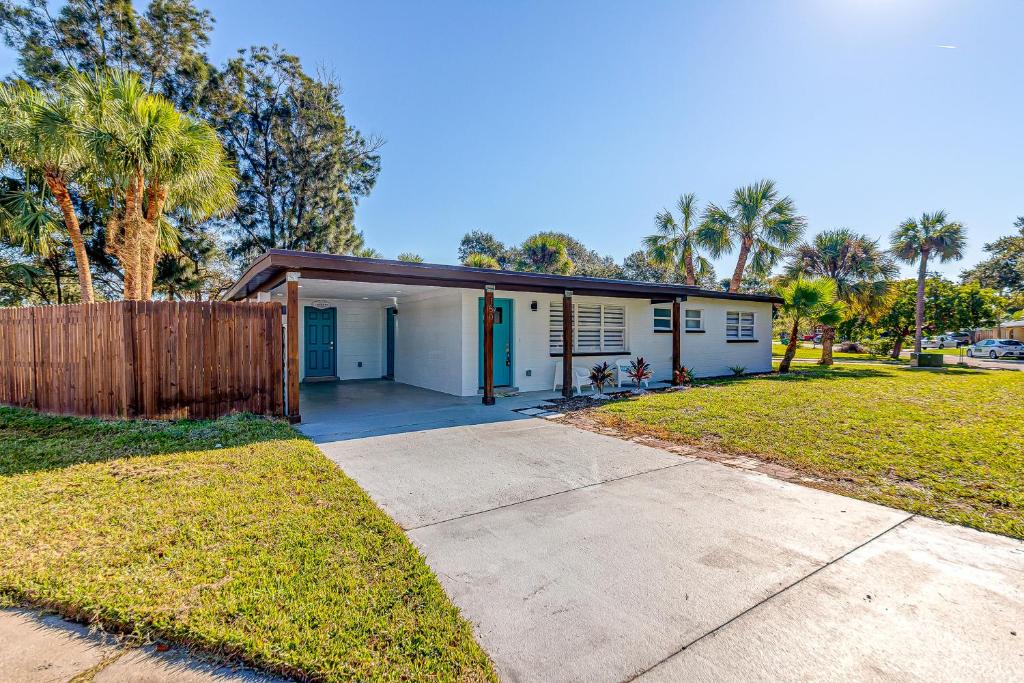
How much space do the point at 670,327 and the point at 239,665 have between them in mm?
13118

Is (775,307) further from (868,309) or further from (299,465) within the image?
(299,465)

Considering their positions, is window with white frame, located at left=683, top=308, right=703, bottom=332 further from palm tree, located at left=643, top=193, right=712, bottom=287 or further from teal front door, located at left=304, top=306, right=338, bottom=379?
teal front door, located at left=304, top=306, right=338, bottom=379

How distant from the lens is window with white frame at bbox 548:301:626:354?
37.6ft

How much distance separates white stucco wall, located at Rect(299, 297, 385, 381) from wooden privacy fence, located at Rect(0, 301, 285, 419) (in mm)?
5837

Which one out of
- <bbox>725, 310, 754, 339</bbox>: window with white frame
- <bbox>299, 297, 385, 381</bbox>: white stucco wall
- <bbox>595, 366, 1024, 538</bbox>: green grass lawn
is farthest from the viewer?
<bbox>725, 310, 754, 339</bbox>: window with white frame

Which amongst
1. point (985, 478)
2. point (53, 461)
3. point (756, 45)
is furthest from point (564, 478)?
point (756, 45)

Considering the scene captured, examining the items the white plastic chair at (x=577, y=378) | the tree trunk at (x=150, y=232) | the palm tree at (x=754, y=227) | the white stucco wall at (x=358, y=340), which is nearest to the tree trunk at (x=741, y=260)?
the palm tree at (x=754, y=227)

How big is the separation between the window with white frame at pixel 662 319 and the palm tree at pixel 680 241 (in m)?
10.3

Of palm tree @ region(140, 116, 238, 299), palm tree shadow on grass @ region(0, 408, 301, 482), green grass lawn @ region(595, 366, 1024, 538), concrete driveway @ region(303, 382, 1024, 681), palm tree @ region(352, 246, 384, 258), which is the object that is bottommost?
concrete driveway @ region(303, 382, 1024, 681)

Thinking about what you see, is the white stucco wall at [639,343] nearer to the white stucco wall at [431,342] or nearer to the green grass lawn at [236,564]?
the white stucco wall at [431,342]

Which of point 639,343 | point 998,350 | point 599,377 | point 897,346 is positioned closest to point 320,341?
point 599,377

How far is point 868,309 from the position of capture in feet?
63.3

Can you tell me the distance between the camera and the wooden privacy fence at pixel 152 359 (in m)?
6.81

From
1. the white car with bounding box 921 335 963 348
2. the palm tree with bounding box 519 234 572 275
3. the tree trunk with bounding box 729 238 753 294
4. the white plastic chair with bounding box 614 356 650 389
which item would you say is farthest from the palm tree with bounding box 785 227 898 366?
the white car with bounding box 921 335 963 348
